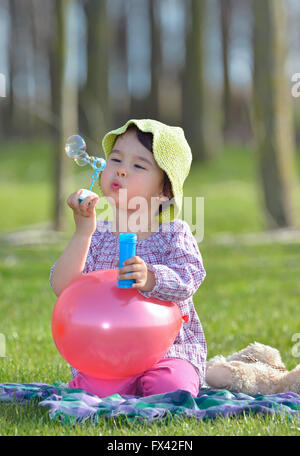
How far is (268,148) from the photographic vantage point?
Result: 12.3 meters

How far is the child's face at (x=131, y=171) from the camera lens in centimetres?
378

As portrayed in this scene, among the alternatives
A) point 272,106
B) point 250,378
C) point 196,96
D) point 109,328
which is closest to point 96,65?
point 196,96

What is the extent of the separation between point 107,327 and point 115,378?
1.19ft

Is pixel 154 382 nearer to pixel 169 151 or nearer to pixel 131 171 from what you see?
pixel 131 171

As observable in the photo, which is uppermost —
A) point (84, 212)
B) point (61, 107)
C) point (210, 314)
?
point (61, 107)

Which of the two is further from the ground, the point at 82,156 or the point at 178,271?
the point at 82,156

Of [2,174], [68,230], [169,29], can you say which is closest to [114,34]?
[169,29]

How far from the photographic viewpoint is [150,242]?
3.96 metres

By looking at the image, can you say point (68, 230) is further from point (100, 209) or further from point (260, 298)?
point (100, 209)

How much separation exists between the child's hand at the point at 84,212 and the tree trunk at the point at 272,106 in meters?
8.90

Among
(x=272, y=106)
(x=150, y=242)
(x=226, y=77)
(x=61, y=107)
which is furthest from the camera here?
(x=226, y=77)

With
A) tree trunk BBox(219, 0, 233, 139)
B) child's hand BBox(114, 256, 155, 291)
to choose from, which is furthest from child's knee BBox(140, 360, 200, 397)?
tree trunk BBox(219, 0, 233, 139)

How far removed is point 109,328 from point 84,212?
2.06 ft

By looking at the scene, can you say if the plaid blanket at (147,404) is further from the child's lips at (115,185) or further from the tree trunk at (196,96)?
the tree trunk at (196,96)
